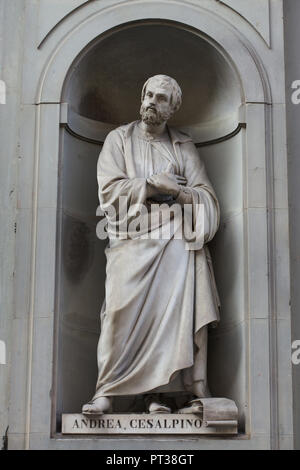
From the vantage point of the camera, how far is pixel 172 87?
11.1m

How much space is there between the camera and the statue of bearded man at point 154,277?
1056 centimetres

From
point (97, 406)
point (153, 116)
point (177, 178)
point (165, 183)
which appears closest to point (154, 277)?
point (165, 183)

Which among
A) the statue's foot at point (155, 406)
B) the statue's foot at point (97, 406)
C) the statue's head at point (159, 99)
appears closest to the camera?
the statue's foot at point (97, 406)

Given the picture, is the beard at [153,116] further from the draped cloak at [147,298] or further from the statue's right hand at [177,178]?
the statue's right hand at [177,178]

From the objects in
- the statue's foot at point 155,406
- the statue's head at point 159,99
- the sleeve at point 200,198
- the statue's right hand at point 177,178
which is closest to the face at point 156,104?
the statue's head at point 159,99

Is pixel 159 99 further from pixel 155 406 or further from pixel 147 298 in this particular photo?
pixel 155 406

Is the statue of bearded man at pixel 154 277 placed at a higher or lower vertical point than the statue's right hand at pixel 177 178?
lower

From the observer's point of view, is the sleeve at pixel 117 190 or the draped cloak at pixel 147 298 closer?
the draped cloak at pixel 147 298

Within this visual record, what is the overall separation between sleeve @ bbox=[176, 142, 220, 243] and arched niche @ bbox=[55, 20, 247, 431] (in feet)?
0.65

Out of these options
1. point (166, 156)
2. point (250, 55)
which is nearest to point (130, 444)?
point (166, 156)

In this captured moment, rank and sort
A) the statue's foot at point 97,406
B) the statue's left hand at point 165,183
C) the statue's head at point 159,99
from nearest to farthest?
the statue's foot at point 97,406
the statue's left hand at point 165,183
the statue's head at point 159,99

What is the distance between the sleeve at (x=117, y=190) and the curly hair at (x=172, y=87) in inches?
22.2

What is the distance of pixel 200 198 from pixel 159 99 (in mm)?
847

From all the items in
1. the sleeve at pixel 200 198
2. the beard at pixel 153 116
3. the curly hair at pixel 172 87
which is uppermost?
the curly hair at pixel 172 87
